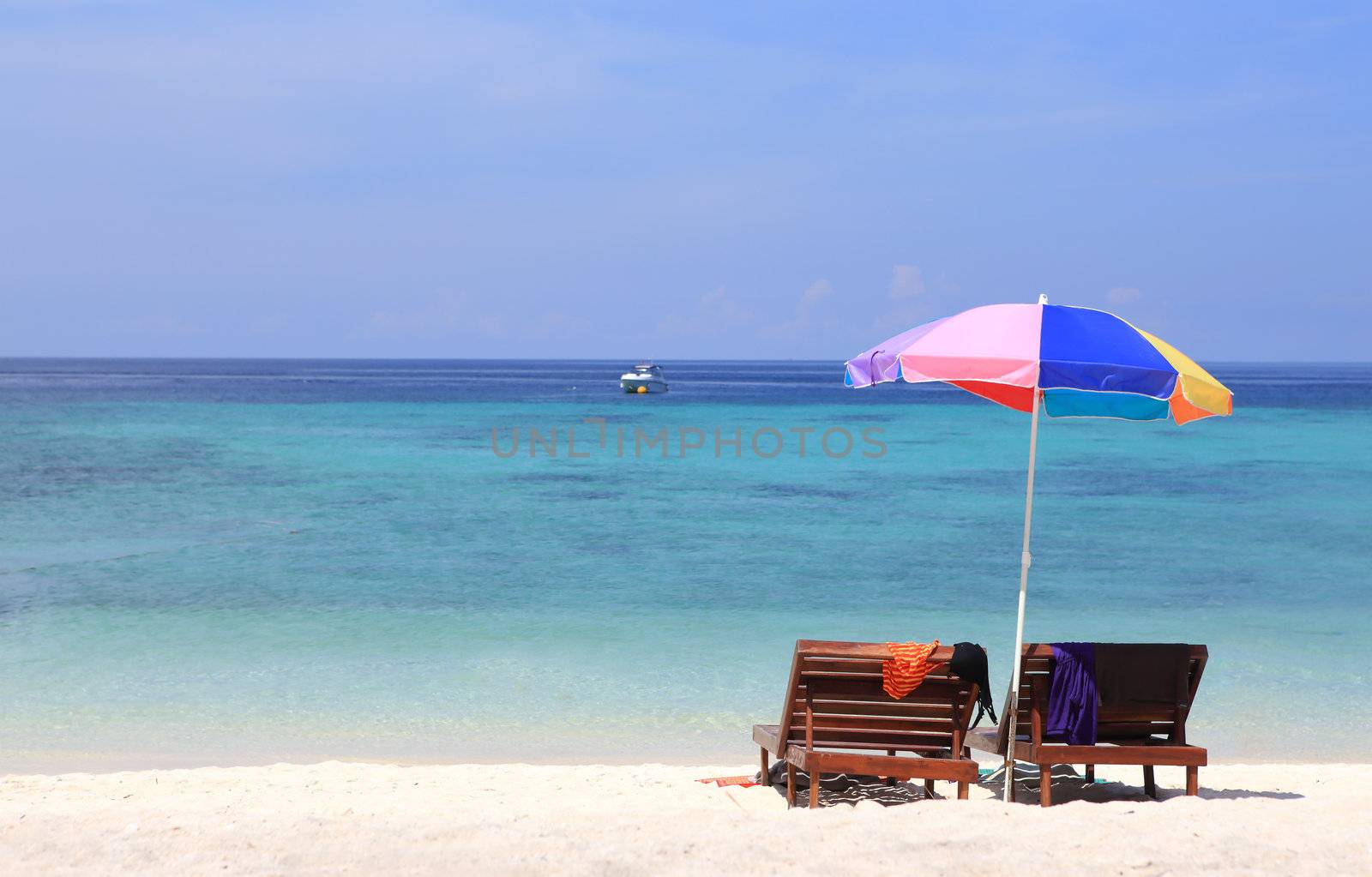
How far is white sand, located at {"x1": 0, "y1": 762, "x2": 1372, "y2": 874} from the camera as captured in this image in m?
4.15

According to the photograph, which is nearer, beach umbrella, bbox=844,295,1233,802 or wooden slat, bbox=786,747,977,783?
beach umbrella, bbox=844,295,1233,802

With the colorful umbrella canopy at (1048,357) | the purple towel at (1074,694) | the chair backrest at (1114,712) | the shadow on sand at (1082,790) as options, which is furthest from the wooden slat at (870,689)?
the colorful umbrella canopy at (1048,357)

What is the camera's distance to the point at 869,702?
5.30 m

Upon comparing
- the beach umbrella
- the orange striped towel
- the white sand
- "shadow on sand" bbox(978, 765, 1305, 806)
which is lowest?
"shadow on sand" bbox(978, 765, 1305, 806)

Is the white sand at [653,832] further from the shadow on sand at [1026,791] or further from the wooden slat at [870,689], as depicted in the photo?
the wooden slat at [870,689]

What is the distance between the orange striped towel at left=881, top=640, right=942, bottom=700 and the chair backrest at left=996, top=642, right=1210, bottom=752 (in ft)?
1.27

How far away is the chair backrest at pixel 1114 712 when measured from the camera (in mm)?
5227

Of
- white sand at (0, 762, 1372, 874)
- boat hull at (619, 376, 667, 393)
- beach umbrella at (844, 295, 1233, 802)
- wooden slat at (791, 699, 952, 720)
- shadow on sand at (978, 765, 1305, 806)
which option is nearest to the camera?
white sand at (0, 762, 1372, 874)

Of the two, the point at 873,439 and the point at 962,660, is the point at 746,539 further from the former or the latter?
the point at 873,439

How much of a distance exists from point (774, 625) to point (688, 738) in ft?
11.4

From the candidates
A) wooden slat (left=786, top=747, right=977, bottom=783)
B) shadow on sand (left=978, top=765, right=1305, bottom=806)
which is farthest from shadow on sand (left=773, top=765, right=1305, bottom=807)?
wooden slat (left=786, top=747, right=977, bottom=783)

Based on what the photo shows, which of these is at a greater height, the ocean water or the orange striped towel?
the orange striped towel

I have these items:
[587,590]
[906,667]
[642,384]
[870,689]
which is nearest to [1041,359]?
[906,667]

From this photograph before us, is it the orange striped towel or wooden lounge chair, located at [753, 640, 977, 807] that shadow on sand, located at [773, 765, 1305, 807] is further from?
the orange striped towel
